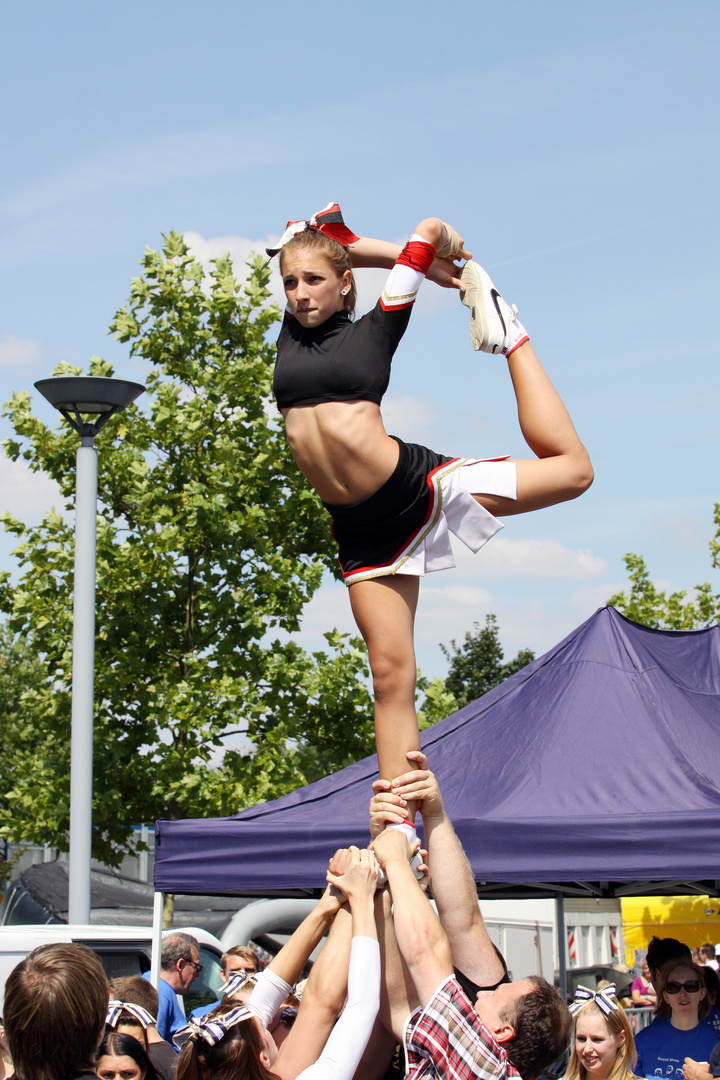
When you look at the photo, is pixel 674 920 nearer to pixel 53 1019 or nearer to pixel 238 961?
pixel 238 961

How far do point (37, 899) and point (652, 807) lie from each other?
35.0ft

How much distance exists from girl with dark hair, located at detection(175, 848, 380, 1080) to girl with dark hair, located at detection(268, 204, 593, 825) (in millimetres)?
495

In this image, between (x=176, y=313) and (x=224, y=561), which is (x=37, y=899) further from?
(x=176, y=313)

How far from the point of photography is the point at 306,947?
110 inches

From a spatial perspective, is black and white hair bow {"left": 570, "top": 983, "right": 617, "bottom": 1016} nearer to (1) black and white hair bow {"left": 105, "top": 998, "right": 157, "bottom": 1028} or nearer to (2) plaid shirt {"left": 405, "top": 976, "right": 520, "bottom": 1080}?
(1) black and white hair bow {"left": 105, "top": 998, "right": 157, "bottom": 1028}

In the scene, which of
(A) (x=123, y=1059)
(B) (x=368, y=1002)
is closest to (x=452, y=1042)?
(B) (x=368, y=1002)

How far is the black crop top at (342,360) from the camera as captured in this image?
A: 2.85 m

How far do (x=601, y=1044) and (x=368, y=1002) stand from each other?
7.03ft

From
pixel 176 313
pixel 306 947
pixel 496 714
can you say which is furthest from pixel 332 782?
pixel 176 313

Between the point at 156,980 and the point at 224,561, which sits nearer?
the point at 156,980

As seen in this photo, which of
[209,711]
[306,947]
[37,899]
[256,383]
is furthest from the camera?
[37,899]

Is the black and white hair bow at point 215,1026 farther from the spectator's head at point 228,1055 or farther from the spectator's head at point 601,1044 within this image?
the spectator's head at point 601,1044

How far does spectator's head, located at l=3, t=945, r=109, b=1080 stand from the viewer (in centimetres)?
242

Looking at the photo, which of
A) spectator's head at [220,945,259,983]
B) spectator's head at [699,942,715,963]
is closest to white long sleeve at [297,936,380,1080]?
spectator's head at [220,945,259,983]
